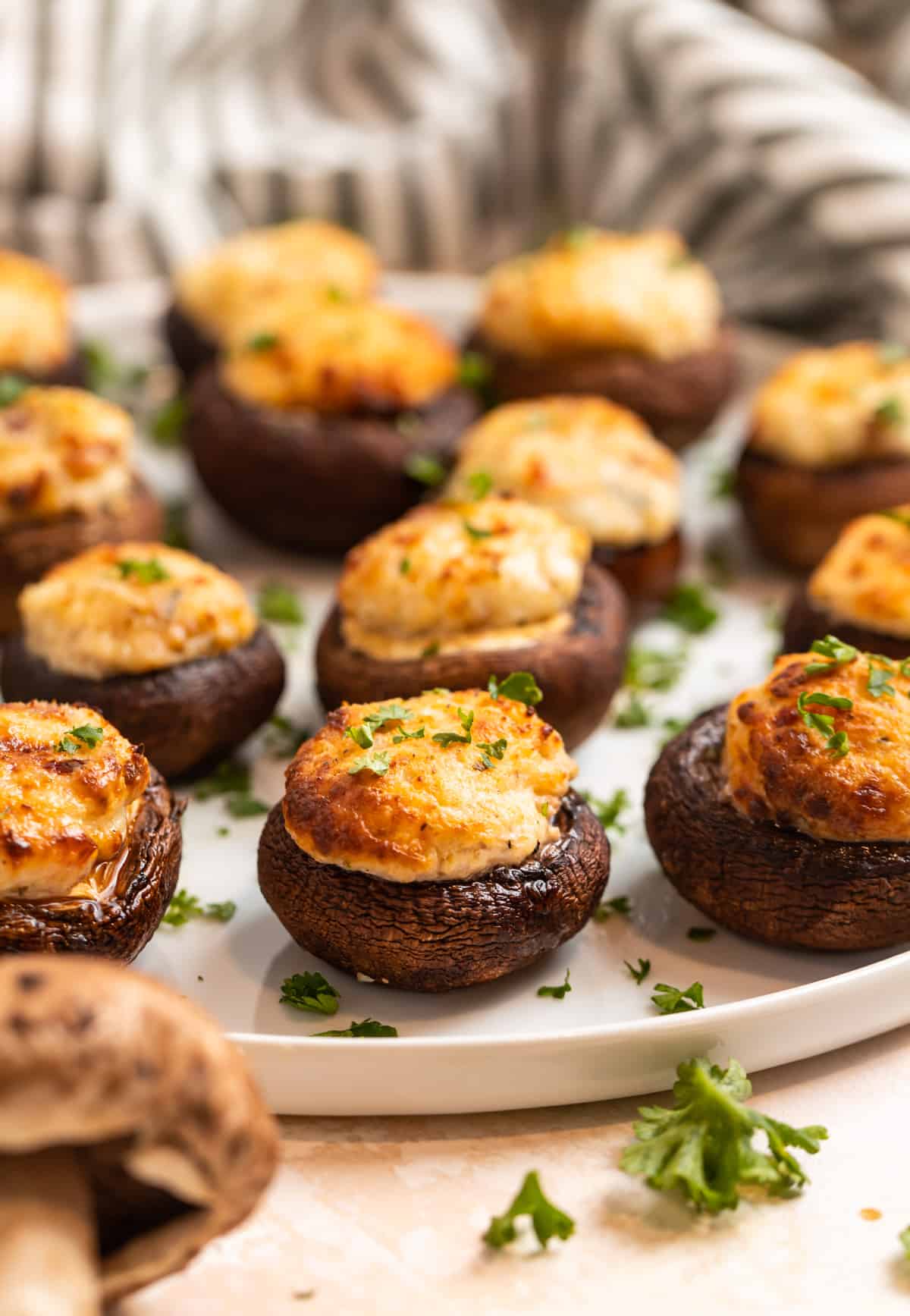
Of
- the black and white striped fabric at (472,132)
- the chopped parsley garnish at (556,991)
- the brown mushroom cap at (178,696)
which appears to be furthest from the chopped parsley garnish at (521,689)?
the black and white striped fabric at (472,132)

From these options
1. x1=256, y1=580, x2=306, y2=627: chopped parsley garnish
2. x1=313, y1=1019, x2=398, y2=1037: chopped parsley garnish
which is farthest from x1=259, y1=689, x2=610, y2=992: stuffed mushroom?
x1=256, y1=580, x2=306, y2=627: chopped parsley garnish

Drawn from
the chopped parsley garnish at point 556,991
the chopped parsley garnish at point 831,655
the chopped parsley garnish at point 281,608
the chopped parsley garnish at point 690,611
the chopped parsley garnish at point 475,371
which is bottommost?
the chopped parsley garnish at point 281,608

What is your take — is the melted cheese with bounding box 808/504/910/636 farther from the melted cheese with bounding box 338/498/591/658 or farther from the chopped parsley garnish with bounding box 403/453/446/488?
the chopped parsley garnish with bounding box 403/453/446/488

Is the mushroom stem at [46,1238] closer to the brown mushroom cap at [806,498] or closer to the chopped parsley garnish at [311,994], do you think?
the chopped parsley garnish at [311,994]

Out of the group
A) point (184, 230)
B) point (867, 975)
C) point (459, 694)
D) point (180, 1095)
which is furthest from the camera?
point (184, 230)

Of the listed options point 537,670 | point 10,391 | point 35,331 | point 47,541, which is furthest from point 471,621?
point 35,331

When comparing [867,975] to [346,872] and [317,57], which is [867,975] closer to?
→ [346,872]

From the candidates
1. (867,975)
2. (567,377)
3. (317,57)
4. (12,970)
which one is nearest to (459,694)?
(867,975)
